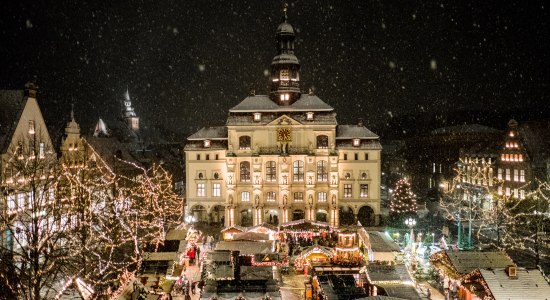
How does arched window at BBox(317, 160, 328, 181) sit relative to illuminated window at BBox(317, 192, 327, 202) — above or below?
above

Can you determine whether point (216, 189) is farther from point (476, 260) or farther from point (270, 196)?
point (476, 260)

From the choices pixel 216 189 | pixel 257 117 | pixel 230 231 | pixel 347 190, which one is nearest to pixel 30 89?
pixel 230 231

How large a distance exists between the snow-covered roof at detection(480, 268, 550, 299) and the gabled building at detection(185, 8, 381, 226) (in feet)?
98.8

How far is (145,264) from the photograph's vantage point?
90.6ft

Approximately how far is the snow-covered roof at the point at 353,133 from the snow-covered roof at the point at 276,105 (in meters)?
2.99

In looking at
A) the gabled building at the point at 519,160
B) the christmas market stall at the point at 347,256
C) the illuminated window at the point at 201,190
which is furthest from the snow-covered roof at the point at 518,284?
the illuminated window at the point at 201,190

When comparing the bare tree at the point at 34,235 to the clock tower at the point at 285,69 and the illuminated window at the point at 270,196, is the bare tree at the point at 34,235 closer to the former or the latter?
the illuminated window at the point at 270,196

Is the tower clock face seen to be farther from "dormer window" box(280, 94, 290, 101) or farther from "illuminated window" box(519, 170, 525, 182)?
"illuminated window" box(519, 170, 525, 182)

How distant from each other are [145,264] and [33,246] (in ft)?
40.5

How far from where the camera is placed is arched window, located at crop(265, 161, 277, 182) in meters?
50.8

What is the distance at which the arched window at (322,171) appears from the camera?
5075 cm

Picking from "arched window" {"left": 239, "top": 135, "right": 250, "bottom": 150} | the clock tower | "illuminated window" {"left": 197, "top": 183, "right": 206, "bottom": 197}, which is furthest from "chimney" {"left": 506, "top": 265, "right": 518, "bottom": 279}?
"illuminated window" {"left": 197, "top": 183, "right": 206, "bottom": 197}

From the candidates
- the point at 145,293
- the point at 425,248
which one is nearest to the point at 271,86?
the point at 425,248

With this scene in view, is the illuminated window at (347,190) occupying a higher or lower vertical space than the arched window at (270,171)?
lower
